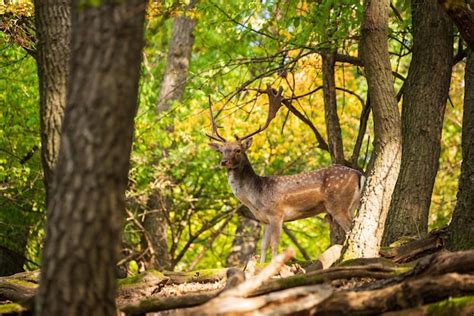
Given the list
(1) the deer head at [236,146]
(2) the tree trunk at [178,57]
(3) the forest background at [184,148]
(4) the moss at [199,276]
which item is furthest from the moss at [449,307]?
(2) the tree trunk at [178,57]

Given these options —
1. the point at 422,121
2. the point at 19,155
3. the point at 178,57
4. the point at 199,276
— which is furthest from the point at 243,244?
the point at 199,276

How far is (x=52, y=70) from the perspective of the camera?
814cm

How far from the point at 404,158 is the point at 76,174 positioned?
256 inches

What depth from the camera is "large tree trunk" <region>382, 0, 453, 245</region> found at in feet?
34.2

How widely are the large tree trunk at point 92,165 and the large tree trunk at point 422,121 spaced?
5.93 metres

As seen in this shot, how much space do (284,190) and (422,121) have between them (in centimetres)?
224

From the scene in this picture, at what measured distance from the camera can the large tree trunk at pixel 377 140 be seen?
8836 mm

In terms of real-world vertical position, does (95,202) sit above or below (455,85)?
below

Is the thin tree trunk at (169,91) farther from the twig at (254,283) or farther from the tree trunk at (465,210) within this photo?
the twig at (254,283)

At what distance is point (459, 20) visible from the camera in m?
7.69

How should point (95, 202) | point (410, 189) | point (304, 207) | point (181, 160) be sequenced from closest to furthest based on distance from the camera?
1. point (95, 202)
2. point (410, 189)
3. point (304, 207)
4. point (181, 160)

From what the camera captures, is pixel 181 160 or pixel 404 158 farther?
pixel 181 160

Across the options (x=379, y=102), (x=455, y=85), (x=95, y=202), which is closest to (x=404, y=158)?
(x=379, y=102)

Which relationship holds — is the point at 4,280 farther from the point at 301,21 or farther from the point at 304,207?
the point at 301,21
